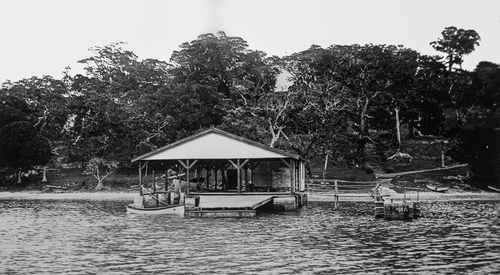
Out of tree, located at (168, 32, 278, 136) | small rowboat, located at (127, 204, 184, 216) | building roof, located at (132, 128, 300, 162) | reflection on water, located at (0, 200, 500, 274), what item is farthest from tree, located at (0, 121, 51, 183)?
small rowboat, located at (127, 204, 184, 216)

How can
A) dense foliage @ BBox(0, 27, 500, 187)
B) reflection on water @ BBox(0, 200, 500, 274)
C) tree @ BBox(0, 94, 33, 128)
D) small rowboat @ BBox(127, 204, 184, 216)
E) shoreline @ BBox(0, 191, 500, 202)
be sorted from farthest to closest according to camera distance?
tree @ BBox(0, 94, 33, 128), dense foliage @ BBox(0, 27, 500, 187), shoreline @ BBox(0, 191, 500, 202), small rowboat @ BBox(127, 204, 184, 216), reflection on water @ BBox(0, 200, 500, 274)

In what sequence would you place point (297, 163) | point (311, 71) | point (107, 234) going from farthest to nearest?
point (311, 71) < point (297, 163) < point (107, 234)

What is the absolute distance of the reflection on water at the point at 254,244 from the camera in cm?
1822

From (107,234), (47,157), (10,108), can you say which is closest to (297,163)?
(107,234)

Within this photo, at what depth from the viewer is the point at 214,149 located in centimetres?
3934

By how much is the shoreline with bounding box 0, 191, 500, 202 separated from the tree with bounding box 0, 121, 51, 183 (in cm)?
352

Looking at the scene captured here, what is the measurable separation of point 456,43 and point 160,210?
45.1 meters

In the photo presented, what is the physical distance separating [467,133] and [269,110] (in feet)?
64.0

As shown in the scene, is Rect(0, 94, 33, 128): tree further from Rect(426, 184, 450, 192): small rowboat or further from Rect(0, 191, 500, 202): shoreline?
Rect(426, 184, 450, 192): small rowboat

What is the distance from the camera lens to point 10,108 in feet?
219

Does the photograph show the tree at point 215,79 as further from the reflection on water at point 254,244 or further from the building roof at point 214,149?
the reflection on water at point 254,244

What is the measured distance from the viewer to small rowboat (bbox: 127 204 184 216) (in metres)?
36.3

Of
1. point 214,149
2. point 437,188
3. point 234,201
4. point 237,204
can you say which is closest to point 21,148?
point 214,149

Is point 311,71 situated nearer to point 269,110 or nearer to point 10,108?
point 269,110
